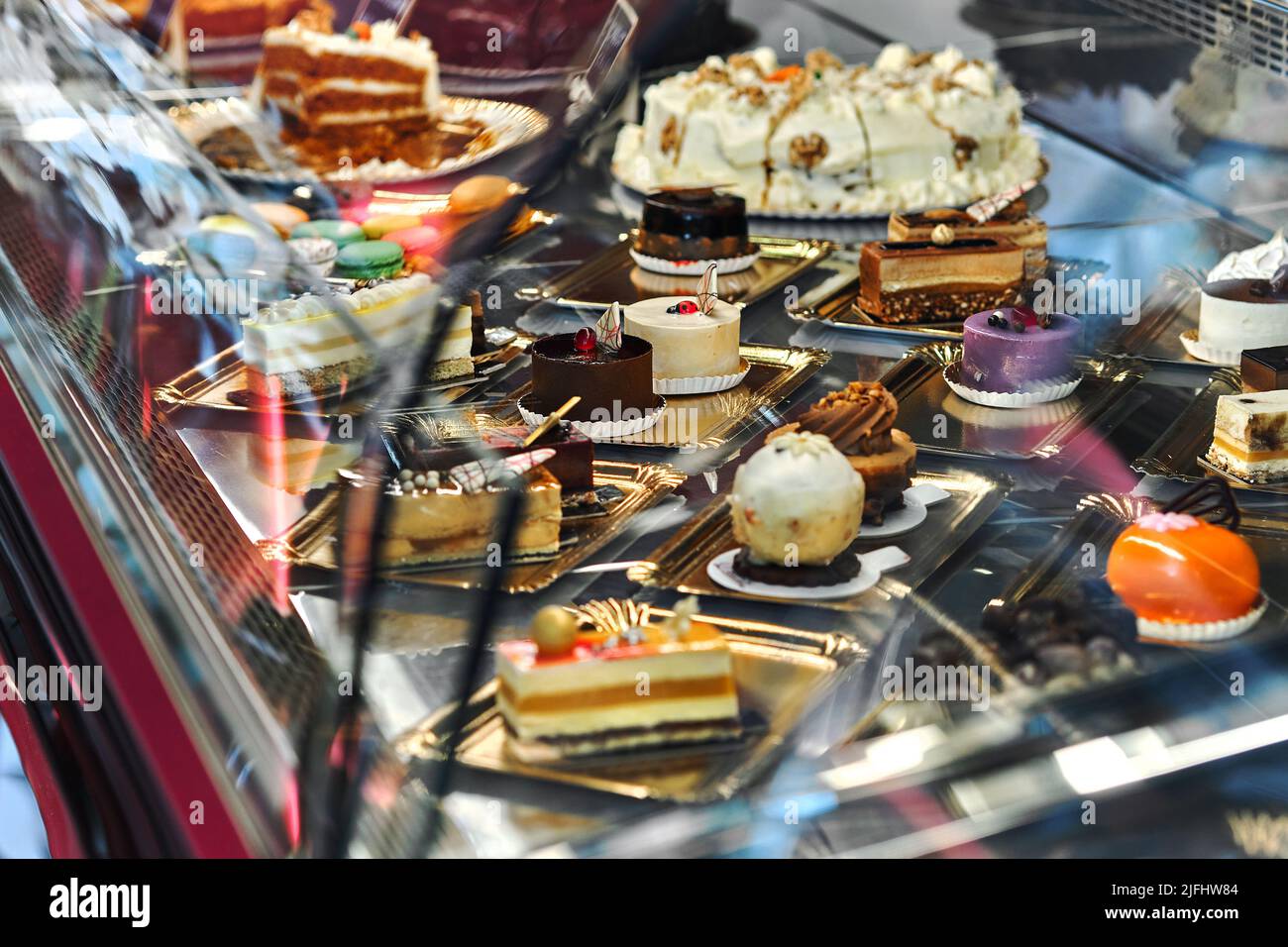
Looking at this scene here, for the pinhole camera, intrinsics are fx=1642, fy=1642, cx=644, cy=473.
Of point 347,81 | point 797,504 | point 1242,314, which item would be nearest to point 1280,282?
point 1242,314

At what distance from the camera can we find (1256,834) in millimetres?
1754

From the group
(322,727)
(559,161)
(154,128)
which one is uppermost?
(559,161)

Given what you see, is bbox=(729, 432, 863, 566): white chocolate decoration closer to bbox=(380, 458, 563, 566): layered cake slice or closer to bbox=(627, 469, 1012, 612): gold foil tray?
bbox=(627, 469, 1012, 612): gold foil tray

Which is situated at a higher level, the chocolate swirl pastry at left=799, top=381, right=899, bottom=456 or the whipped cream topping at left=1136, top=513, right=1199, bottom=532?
the whipped cream topping at left=1136, top=513, right=1199, bottom=532

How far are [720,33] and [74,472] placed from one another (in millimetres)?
4015

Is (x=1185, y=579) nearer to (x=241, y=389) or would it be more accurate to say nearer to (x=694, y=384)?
(x=694, y=384)

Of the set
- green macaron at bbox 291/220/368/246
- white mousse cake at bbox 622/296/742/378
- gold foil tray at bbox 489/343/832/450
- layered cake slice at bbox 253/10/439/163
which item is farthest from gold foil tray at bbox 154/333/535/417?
layered cake slice at bbox 253/10/439/163

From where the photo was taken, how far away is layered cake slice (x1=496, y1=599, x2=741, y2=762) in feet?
6.23

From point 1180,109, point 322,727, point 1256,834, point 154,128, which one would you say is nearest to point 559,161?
point 322,727

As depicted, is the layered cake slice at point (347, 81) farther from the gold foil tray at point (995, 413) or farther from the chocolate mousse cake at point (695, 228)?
the gold foil tray at point (995, 413)

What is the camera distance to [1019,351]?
123 inches

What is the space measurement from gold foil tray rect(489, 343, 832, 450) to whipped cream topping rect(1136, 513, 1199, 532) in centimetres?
87

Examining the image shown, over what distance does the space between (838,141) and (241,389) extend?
195cm
